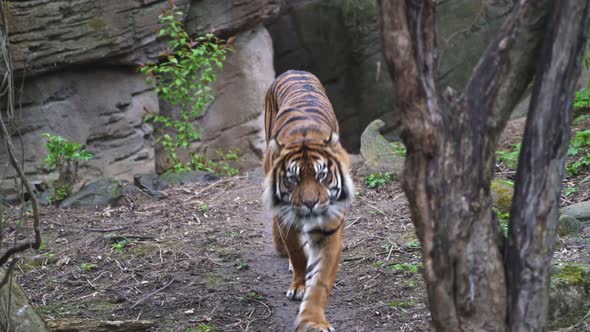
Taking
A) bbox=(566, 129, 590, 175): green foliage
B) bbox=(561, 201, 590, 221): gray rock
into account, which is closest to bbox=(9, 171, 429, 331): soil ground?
bbox=(561, 201, 590, 221): gray rock

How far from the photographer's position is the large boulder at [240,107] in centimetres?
1101

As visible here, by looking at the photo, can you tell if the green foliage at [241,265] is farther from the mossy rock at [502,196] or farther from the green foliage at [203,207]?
the mossy rock at [502,196]

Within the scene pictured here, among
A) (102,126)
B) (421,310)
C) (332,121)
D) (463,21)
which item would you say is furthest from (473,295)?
(463,21)

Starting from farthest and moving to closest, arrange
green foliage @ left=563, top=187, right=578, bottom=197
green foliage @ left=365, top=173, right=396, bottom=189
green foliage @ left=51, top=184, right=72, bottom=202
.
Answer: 1. green foliage @ left=51, top=184, right=72, bottom=202
2. green foliage @ left=365, top=173, right=396, bottom=189
3. green foliage @ left=563, top=187, right=578, bottom=197

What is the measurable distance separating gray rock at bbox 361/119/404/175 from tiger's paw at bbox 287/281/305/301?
2.79 metres

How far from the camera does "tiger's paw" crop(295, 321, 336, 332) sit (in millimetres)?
4273

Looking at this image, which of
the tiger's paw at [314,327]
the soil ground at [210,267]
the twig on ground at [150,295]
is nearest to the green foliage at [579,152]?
the soil ground at [210,267]

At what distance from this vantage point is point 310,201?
440 cm

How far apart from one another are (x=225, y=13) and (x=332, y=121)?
17.3 feet

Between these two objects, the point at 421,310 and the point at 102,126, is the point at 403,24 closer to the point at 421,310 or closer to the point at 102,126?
the point at 421,310

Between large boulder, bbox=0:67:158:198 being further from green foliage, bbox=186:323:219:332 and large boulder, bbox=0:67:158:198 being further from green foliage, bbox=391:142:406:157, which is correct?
green foliage, bbox=186:323:219:332

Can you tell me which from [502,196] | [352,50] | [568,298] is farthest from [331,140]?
[352,50]

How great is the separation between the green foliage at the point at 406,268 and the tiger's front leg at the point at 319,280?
28.6 inches

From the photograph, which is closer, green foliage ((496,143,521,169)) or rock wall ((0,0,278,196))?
green foliage ((496,143,521,169))
